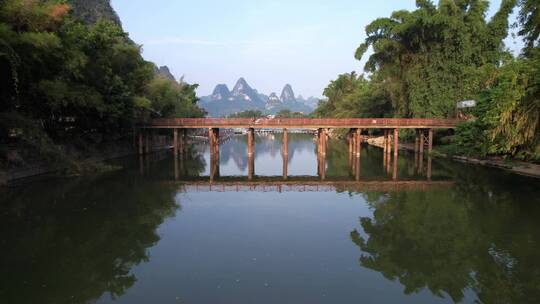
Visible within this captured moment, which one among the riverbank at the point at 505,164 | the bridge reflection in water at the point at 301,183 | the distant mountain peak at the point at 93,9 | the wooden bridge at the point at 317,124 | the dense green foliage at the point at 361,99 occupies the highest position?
the distant mountain peak at the point at 93,9

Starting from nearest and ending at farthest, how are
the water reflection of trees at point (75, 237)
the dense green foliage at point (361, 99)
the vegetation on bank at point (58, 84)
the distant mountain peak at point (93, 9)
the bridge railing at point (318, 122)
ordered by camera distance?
the water reflection of trees at point (75, 237) → the vegetation on bank at point (58, 84) → the bridge railing at point (318, 122) → the dense green foliage at point (361, 99) → the distant mountain peak at point (93, 9)

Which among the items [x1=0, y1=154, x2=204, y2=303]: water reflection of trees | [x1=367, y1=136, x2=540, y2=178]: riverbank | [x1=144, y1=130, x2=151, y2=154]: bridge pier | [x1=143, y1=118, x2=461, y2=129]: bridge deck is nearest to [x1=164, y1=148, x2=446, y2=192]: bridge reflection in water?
[x1=0, y1=154, x2=204, y2=303]: water reflection of trees

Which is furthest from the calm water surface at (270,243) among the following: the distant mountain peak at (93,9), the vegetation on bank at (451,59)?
the distant mountain peak at (93,9)

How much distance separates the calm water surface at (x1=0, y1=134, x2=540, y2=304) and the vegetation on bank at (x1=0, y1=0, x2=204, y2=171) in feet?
11.4

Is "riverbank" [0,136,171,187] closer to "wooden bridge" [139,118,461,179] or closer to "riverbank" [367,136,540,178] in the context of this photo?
"wooden bridge" [139,118,461,179]

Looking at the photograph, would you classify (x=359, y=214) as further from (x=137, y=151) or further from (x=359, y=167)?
(x=137, y=151)

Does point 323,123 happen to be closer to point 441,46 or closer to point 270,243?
point 441,46

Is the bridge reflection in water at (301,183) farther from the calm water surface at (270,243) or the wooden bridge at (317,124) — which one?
the wooden bridge at (317,124)

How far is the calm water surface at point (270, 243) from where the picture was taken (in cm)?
1011

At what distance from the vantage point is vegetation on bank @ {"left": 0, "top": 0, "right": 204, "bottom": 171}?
2275 centimetres

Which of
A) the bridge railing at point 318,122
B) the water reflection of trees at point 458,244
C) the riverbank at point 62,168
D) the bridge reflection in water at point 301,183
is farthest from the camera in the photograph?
the bridge railing at point 318,122

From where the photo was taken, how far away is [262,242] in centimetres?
1405

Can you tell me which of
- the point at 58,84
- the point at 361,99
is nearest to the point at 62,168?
the point at 58,84

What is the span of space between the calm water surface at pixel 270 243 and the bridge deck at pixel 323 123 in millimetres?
14878
